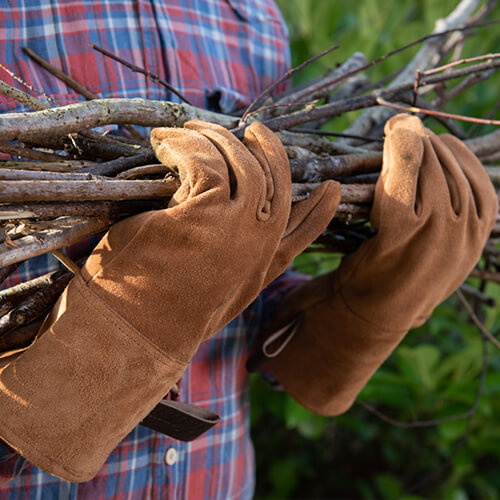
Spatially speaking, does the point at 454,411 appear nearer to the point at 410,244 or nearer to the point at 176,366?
the point at 410,244

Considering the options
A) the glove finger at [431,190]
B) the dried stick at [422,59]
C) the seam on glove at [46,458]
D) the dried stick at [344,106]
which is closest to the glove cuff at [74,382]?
the seam on glove at [46,458]

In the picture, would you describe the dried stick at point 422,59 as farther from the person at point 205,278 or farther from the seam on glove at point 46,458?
the seam on glove at point 46,458

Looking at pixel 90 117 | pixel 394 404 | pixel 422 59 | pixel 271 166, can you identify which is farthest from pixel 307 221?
pixel 394 404

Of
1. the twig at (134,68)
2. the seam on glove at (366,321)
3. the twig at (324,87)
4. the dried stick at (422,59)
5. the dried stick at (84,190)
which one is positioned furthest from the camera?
the dried stick at (422,59)

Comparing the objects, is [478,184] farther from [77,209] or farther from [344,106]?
[77,209]

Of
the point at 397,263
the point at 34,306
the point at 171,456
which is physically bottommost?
the point at 171,456

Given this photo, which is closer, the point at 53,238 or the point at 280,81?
the point at 53,238

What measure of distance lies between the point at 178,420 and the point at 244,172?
0.40 meters

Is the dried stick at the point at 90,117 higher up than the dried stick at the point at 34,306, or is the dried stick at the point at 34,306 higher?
the dried stick at the point at 90,117

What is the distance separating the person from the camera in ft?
2.04

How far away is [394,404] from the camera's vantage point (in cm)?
172

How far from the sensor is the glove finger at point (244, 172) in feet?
2.12

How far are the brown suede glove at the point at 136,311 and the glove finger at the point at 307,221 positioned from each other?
0.09 m

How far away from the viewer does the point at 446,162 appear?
87 cm
